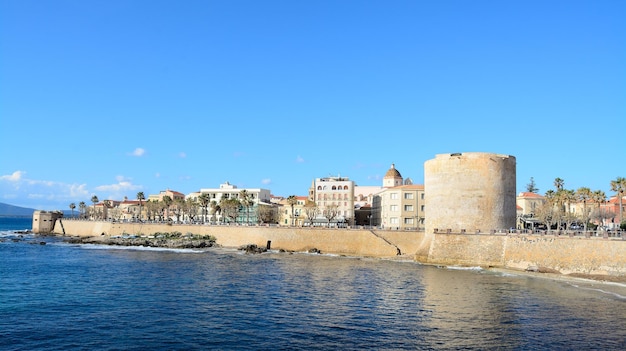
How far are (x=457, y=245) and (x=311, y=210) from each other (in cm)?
3564

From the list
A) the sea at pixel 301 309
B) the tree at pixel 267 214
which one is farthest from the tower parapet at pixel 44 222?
the sea at pixel 301 309

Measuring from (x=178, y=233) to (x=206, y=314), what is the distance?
167ft

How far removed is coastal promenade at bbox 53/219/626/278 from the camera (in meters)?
39.0

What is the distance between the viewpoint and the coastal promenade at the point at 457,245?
3900 centimetres

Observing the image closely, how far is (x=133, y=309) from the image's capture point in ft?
89.6

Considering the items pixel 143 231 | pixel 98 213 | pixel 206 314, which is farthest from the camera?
pixel 98 213

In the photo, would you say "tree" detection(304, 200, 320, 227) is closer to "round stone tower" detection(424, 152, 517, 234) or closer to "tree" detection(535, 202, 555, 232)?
"round stone tower" detection(424, 152, 517, 234)

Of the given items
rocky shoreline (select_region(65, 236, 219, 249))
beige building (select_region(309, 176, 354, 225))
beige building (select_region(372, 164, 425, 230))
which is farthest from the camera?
beige building (select_region(309, 176, 354, 225))

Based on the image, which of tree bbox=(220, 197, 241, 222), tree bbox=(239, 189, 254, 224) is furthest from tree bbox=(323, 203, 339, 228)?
tree bbox=(220, 197, 241, 222)

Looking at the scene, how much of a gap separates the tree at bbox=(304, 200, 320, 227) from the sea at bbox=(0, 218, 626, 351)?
3171 centimetres

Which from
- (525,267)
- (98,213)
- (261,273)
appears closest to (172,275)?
(261,273)

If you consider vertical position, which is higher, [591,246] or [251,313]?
[591,246]

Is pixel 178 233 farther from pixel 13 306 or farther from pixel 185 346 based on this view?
pixel 185 346

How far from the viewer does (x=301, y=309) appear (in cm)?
2780
